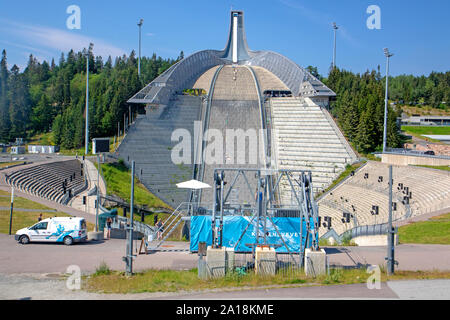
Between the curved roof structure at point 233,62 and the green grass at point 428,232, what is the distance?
30383mm

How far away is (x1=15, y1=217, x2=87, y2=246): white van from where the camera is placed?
717 inches

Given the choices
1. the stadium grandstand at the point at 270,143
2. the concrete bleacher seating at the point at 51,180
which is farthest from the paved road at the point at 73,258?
the stadium grandstand at the point at 270,143

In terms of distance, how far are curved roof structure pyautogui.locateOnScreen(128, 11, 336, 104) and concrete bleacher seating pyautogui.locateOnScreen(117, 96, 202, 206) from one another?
7.93 ft

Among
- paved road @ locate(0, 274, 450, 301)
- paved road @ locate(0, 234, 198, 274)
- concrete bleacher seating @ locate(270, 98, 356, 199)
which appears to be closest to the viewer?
paved road @ locate(0, 274, 450, 301)

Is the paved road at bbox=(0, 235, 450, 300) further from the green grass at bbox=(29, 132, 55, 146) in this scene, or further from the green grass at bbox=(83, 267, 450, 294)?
the green grass at bbox=(29, 132, 55, 146)

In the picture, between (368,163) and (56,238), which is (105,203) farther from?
(368,163)

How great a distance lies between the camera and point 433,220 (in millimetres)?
23734

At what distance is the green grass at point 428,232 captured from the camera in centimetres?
2041

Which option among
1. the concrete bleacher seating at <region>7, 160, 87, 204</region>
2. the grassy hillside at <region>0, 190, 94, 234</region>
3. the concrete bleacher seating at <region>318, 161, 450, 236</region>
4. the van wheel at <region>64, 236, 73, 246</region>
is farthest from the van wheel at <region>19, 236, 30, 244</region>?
the concrete bleacher seating at <region>318, 161, 450, 236</region>

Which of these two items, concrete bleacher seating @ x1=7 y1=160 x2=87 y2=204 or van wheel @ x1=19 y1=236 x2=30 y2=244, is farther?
concrete bleacher seating @ x1=7 y1=160 x2=87 y2=204

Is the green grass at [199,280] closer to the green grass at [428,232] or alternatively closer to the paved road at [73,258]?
the paved road at [73,258]

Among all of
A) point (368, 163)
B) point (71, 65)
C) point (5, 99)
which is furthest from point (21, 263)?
point (71, 65)

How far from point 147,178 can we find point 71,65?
3710 inches

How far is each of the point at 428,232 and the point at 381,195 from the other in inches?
494
